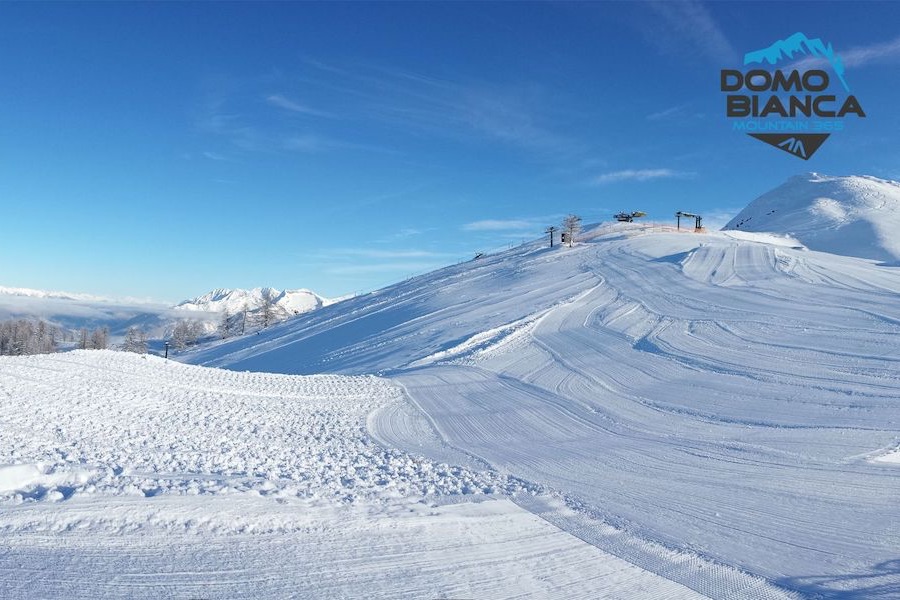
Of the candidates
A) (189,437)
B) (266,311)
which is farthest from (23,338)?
(189,437)

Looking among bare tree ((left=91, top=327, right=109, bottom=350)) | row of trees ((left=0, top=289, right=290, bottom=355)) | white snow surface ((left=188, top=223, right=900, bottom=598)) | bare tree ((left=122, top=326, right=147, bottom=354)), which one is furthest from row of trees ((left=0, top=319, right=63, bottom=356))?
white snow surface ((left=188, top=223, right=900, bottom=598))

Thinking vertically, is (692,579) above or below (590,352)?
below

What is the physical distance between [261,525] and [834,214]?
98.7 metres

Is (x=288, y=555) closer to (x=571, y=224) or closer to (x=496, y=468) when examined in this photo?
(x=496, y=468)

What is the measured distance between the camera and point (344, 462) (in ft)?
32.4

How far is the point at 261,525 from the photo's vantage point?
644cm

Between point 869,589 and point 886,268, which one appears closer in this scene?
point 869,589

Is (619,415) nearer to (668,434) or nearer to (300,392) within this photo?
(668,434)

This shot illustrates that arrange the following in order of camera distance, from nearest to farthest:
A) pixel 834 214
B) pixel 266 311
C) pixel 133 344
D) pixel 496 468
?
pixel 496 468
pixel 266 311
pixel 834 214
pixel 133 344

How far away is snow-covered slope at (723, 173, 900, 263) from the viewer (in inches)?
2635

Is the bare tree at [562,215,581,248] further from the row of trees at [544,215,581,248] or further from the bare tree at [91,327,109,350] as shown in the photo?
the bare tree at [91,327,109,350]

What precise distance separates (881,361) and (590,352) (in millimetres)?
8923

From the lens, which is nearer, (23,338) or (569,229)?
(569,229)

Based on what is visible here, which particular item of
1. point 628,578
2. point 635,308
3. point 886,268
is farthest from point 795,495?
point 886,268
